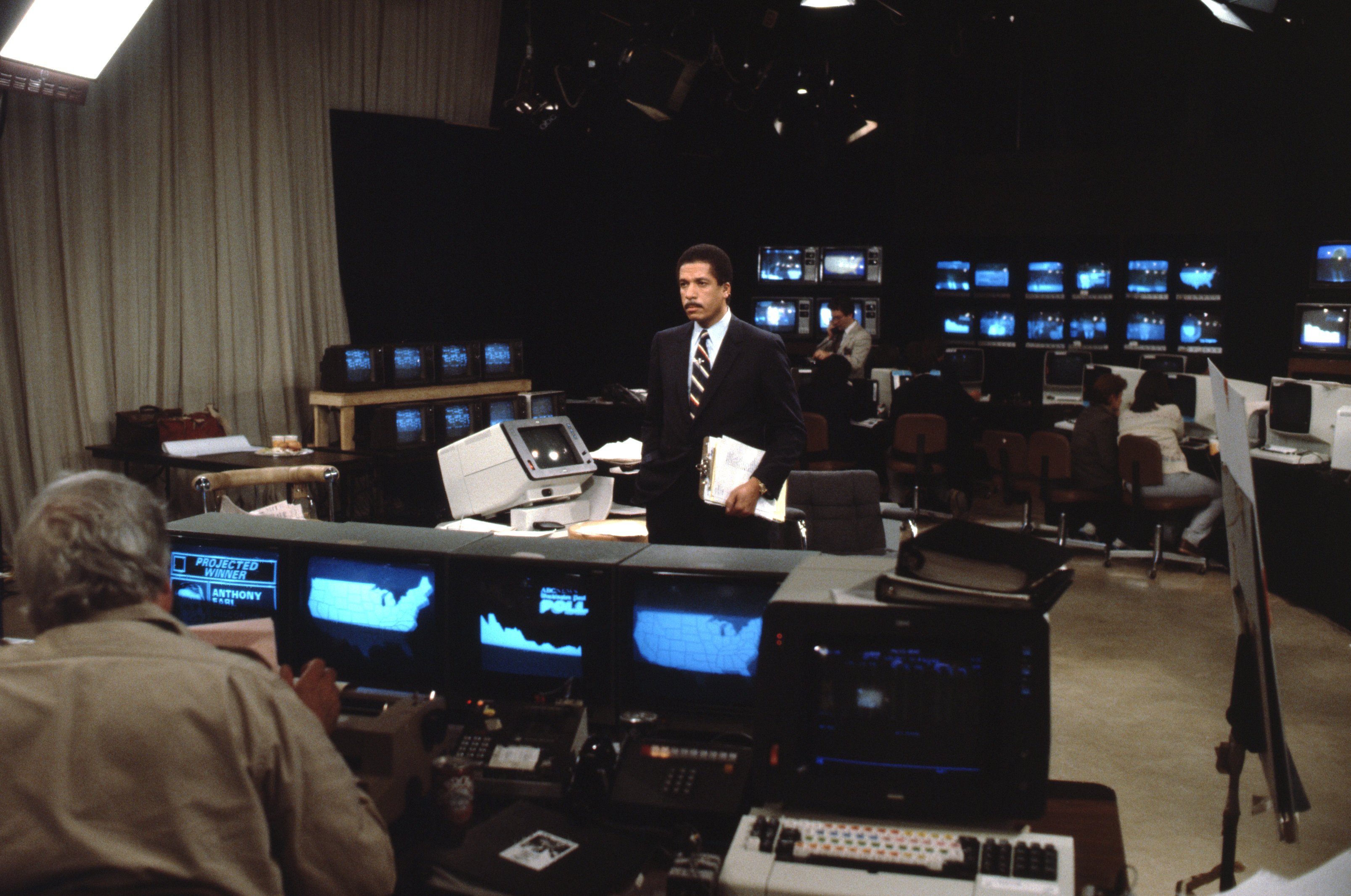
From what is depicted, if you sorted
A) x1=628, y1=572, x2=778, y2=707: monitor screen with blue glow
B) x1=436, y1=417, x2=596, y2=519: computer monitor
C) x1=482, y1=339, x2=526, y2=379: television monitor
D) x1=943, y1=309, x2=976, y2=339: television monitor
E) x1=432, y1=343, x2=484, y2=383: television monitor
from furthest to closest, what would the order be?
x1=943, y1=309, x2=976, y2=339: television monitor → x1=482, y1=339, x2=526, y2=379: television monitor → x1=432, y1=343, x2=484, y2=383: television monitor → x1=436, y1=417, x2=596, y2=519: computer monitor → x1=628, y1=572, x2=778, y2=707: monitor screen with blue glow

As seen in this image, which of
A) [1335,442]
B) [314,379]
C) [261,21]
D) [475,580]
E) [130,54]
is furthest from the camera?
[314,379]

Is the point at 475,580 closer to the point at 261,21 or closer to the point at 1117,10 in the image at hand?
the point at 261,21

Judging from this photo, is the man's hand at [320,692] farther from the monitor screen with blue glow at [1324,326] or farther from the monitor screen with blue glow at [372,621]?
the monitor screen with blue glow at [1324,326]

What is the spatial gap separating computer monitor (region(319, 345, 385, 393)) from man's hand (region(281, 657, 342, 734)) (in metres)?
5.84

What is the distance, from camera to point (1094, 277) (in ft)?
33.2

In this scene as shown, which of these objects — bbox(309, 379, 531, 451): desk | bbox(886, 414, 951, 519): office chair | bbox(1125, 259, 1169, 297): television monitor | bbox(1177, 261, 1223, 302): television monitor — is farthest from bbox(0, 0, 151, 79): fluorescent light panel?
bbox(1177, 261, 1223, 302): television monitor

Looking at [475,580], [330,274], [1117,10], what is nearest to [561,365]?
[330,274]

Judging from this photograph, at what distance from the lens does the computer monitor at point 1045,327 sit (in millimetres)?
10312

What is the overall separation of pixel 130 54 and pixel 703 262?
564 cm

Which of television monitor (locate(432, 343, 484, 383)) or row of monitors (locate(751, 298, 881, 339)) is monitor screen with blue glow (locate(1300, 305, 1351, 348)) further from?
television monitor (locate(432, 343, 484, 383))

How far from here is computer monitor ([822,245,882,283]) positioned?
10.9 meters

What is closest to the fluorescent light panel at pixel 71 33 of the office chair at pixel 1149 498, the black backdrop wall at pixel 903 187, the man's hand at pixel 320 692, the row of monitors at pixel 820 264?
the black backdrop wall at pixel 903 187

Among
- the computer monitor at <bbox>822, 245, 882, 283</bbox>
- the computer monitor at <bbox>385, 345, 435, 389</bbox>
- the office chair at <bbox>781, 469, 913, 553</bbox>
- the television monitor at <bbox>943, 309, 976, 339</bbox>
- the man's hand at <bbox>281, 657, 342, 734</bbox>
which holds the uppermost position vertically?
the computer monitor at <bbox>822, 245, 882, 283</bbox>

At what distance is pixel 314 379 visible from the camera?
8.44m
